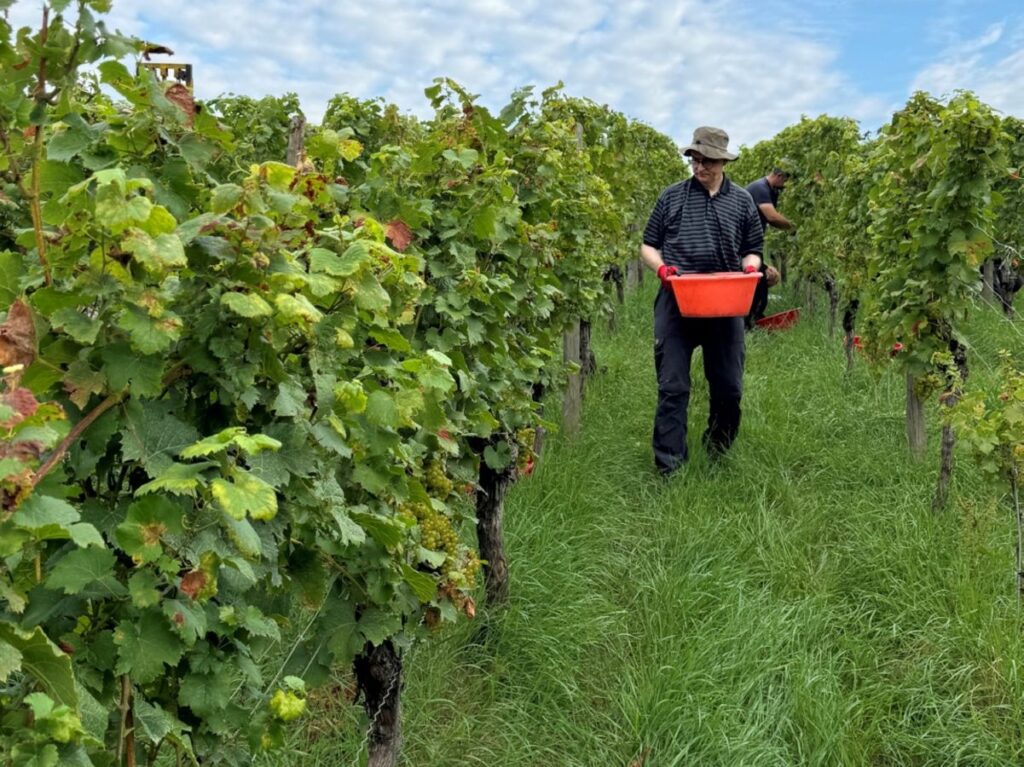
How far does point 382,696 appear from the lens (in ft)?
6.31

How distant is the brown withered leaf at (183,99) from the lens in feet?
3.64

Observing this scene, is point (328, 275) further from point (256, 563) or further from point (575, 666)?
point (575, 666)

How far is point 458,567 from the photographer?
197 cm

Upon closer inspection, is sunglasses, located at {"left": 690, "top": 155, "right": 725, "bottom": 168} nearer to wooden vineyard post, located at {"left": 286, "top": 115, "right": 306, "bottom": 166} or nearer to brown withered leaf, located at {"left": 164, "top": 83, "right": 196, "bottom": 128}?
wooden vineyard post, located at {"left": 286, "top": 115, "right": 306, "bottom": 166}

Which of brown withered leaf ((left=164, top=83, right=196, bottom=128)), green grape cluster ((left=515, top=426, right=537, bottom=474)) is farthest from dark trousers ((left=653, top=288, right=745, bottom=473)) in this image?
brown withered leaf ((left=164, top=83, right=196, bottom=128))

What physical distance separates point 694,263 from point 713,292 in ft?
1.51

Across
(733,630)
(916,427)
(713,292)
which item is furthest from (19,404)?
(916,427)

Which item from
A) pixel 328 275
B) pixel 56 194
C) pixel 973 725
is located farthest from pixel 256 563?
pixel 973 725

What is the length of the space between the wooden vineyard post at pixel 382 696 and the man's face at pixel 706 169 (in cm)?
311

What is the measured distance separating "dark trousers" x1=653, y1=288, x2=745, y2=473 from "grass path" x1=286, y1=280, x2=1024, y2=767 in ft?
0.54

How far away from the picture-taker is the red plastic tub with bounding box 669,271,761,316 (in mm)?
3836

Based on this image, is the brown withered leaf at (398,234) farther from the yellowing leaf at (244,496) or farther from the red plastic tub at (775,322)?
the red plastic tub at (775,322)

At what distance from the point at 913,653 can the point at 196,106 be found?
2.76m

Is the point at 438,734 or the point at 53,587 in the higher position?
the point at 53,587
